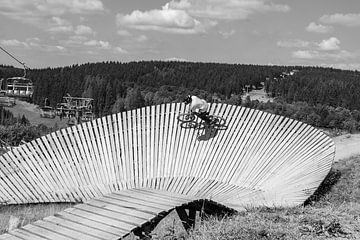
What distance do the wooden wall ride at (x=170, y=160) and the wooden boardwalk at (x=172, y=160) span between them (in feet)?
0.08

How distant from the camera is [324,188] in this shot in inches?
441

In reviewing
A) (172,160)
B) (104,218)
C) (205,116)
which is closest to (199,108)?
(205,116)

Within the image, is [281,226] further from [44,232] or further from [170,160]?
[170,160]

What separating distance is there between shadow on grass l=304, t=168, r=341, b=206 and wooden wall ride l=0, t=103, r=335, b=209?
314 millimetres

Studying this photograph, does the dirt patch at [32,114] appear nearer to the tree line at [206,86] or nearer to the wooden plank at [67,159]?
the tree line at [206,86]

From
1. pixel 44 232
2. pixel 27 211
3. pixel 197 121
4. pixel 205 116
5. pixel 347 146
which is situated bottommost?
pixel 27 211

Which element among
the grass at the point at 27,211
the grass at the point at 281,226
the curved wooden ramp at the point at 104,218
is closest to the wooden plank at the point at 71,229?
the curved wooden ramp at the point at 104,218

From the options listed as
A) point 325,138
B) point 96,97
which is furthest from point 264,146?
point 96,97

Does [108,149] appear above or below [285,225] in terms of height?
below

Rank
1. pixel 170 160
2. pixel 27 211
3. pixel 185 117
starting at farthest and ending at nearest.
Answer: pixel 185 117, pixel 170 160, pixel 27 211

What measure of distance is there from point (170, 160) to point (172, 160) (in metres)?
0.05

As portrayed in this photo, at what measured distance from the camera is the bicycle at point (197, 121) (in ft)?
42.1

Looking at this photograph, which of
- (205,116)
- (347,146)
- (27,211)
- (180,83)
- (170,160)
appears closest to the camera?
(27,211)

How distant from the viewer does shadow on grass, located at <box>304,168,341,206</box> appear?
9.67 metres
